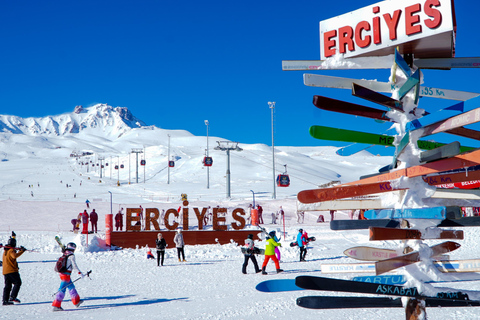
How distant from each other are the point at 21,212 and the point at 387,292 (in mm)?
38772

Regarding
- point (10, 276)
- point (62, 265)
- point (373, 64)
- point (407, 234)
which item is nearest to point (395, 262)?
point (407, 234)

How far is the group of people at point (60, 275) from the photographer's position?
9320 millimetres

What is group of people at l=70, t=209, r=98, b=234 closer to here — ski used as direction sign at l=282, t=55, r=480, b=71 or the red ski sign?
ski used as direction sign at l=282, t=55, r=480, b=71

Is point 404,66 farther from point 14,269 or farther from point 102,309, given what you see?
point 14,269

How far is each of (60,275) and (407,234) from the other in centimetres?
869

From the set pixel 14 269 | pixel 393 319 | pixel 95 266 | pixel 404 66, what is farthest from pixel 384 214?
pixel 95 266

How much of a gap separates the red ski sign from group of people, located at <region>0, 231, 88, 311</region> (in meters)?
7.95

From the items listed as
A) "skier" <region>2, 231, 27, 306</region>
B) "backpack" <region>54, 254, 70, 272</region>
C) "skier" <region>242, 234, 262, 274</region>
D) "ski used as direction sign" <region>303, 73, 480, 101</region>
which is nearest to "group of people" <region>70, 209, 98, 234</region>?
"skier" <region>242, 234, 262, 274</region>

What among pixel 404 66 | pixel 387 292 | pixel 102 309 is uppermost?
pixel 404 66

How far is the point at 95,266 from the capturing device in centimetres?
1658

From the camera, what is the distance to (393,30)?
9.80ft

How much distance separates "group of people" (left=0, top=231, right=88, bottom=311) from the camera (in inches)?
367

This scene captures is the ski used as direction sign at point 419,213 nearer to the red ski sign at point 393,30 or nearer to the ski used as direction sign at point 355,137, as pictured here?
the ski used as direction sign at point 355,137

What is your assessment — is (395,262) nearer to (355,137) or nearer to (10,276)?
(355,137)
